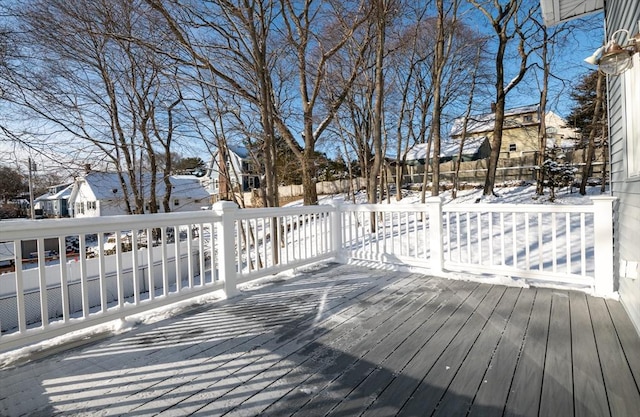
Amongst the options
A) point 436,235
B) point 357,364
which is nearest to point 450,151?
point 436,235

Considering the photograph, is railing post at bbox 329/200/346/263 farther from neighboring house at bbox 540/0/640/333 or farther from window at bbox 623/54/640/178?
window at bbox 623/54/640/178

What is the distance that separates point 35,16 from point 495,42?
39.8 feet

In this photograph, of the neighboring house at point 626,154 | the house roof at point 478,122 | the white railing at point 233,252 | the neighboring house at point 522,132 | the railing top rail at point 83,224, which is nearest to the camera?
the railing top rail at point 83,224

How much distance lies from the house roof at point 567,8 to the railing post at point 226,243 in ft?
14.5

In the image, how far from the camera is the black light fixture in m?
2.04

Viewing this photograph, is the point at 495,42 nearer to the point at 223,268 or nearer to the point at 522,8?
the point at 522,8

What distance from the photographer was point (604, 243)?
9.34 feet

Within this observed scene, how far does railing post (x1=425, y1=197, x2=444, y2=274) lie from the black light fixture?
1817 millimetres

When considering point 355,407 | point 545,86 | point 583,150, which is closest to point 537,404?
point 355,407

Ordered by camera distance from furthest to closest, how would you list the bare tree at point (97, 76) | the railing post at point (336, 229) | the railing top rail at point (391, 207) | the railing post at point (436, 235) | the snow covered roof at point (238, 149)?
the snow covered roof at point (238, 149) < the railing post at point (336, 229) < the bare tree at point (97, 76) < the railing top rail at point (391, 207) < the railing post at point (436, 235)

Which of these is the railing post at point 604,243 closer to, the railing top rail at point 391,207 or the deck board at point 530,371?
the deck board at point 530,371

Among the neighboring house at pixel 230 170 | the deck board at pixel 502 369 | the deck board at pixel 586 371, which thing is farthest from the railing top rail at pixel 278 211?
the neighboring house at pixel 230 170

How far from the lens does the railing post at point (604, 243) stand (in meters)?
2.81

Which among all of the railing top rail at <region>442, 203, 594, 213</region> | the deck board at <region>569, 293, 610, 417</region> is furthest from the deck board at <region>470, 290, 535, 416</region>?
the railing top rail at <region>442, 203, 594, 213</region>
